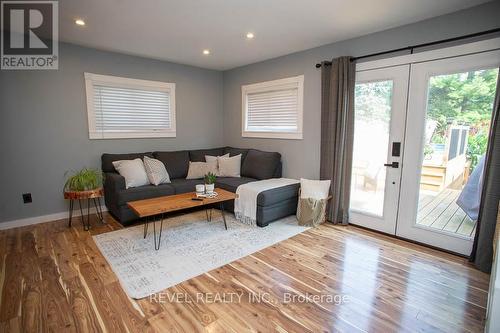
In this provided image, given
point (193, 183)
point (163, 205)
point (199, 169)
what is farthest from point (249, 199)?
point (199, 169)

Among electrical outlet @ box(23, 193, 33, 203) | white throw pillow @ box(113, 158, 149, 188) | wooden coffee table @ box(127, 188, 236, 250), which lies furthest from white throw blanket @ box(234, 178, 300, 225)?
electrical outlet @ box(23, 193, 33, 203)

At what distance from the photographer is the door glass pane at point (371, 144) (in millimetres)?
3201

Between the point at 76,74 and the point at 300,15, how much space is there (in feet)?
10.5

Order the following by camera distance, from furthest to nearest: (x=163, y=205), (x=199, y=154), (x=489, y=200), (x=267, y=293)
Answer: (x=199, y=154)
(x=163, y=205)
(x=489, y=200)
(x=267, y=293)

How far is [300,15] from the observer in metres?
2.72

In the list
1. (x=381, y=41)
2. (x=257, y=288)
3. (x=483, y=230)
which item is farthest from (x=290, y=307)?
(x=381, y=41)

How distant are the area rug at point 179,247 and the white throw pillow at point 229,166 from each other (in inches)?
35.4

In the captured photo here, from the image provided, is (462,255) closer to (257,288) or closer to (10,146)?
(257,288)

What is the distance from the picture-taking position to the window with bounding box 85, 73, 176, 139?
391 cm

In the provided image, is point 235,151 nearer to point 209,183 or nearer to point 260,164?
point 260,164

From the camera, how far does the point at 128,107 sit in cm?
425

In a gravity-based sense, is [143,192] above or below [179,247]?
above

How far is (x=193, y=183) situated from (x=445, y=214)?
10.9 feet

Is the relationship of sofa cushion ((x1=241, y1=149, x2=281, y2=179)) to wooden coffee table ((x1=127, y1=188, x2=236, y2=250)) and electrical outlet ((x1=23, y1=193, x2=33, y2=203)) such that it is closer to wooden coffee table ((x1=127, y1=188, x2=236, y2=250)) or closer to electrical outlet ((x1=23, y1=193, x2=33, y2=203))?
wooden coffee table ((x1=127, y1=188, x2=236, y2=250))
